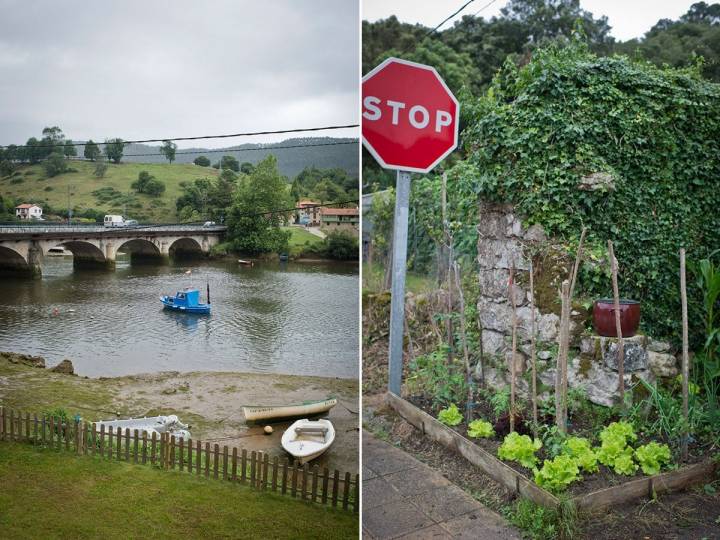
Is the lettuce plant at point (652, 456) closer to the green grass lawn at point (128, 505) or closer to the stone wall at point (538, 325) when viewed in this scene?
the stone wall at point (538, 325)

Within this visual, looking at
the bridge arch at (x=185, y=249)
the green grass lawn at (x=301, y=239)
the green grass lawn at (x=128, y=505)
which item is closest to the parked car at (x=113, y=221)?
the bridge arch at (x=185, y=249)

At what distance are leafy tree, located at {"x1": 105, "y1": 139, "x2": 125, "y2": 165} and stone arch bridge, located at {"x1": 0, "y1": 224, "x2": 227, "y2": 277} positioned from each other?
15 centimetres

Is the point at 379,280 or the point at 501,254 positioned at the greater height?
the point at 501,254

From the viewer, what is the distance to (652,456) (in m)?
1.89

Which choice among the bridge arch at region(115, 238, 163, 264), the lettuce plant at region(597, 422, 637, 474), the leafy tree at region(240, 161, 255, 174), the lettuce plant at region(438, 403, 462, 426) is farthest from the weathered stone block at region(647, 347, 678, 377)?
the bridge arch at region(115, 238, 163, 264)

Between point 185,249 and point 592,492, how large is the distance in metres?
1.37

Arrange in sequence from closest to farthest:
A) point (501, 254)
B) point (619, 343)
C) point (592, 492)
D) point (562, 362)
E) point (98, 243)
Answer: point (98, 243) → point (592, 492) → point (562, 362) → point (619, 343) → point (501, 254)

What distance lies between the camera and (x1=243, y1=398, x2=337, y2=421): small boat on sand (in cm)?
129

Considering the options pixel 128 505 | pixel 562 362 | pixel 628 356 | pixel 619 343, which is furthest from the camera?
pixel 628 356

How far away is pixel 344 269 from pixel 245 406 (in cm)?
38

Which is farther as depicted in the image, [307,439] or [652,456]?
[652,456]

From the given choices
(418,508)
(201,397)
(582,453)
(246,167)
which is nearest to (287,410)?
(201,397)

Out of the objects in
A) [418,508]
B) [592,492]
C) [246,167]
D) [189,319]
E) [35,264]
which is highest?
[246,167]

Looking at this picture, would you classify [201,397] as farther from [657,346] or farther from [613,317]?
[657,346]
